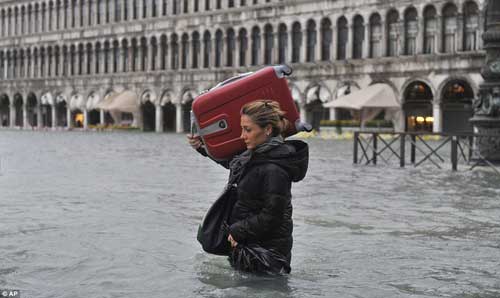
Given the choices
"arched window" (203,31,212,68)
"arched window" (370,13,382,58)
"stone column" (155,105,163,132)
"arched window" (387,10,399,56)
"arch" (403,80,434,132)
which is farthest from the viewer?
"stone column" (155,105,163,132)

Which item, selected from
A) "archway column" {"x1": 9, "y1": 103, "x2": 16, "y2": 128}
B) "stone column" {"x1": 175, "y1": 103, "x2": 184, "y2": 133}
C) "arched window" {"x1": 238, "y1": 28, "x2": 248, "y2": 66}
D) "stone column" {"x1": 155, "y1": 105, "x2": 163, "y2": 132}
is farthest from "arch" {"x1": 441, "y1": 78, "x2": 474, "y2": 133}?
"archway column" {"x1": 9, "y1": 103, "x2": 16, "y2": 128}

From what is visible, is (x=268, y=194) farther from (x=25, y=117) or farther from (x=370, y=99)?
(x=25, y=117)

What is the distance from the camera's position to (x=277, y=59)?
55.9 m

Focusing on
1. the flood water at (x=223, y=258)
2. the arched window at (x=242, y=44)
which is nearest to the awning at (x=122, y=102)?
the arched window at (x=242, y=44)

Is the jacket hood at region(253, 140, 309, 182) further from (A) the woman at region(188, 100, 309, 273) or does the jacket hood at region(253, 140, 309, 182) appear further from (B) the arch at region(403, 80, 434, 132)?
(B) the arch at region(403, 80, 434, 132)

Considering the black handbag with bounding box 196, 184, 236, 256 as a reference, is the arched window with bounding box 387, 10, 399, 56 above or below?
above

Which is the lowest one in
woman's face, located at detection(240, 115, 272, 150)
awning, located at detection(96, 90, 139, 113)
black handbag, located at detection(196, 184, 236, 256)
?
black handbag, located at detection(196, 184, 236, 256)

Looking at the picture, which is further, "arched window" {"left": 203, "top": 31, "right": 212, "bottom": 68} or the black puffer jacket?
"arched window" {"left": 203, "top": 31, "right": 212, "bottom": 68}

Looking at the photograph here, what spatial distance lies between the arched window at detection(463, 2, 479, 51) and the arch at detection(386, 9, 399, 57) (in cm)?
476

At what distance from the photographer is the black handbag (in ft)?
20.8

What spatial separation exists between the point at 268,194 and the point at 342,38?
155ft

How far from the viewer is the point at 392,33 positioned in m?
48.8

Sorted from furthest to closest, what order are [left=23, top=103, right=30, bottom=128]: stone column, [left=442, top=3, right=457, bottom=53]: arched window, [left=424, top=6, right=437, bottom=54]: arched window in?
1. [left=23, top=103, right=30, bottom=128]: stone column
2. [left=424, top=6, right=437, bottom=54]: arched window
3. [left=442, top=3, right=457, bottom=53]: arched window

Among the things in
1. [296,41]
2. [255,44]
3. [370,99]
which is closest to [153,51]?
[255,44]
